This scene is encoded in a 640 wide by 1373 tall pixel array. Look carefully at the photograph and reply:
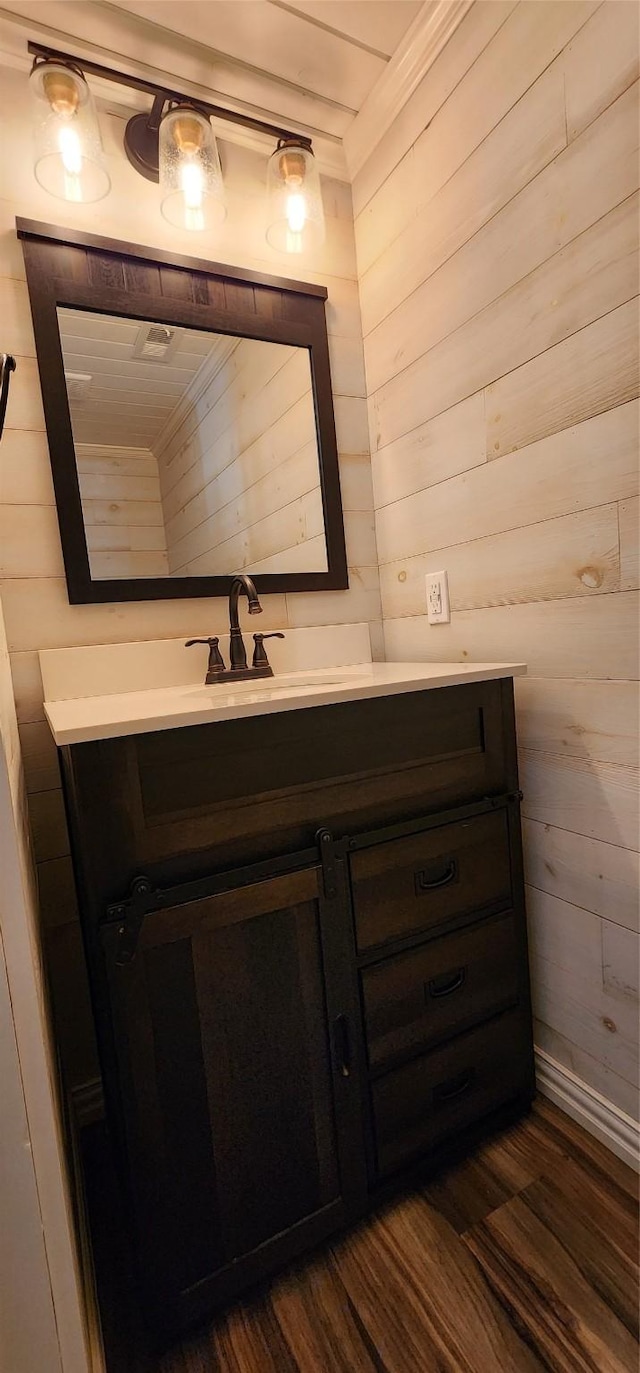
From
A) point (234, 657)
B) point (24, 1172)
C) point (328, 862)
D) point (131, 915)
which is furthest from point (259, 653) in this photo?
point (24, 1172)

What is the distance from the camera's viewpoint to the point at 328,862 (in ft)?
2.80

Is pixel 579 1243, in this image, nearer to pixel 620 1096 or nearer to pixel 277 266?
pixel 620 1096

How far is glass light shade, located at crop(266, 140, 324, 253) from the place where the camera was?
1.26 m

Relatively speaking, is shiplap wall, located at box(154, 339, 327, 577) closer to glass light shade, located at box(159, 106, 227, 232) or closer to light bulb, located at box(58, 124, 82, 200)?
glass light shade, located at box(159, 106, 227, 232)

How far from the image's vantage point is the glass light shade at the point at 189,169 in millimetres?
1130

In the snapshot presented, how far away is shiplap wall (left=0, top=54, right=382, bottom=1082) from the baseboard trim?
1.02 metres

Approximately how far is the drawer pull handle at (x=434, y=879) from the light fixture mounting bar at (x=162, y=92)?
5.32 ft

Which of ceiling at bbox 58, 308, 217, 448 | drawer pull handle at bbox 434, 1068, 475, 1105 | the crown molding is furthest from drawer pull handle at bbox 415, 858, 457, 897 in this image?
the crown molding

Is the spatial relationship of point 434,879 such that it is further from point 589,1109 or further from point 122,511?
point 122,511

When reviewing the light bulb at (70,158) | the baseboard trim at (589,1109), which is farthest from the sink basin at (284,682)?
the light bulb at (70,158)

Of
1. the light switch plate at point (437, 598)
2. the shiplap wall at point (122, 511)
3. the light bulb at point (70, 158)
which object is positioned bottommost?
the light switch plate at point (437, 598)

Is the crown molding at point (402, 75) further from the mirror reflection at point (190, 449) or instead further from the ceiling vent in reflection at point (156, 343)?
the ceiling vent in reflection at point (156, 343)

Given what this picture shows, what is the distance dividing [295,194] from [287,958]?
163cm

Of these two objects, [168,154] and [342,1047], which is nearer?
[342,1047]
